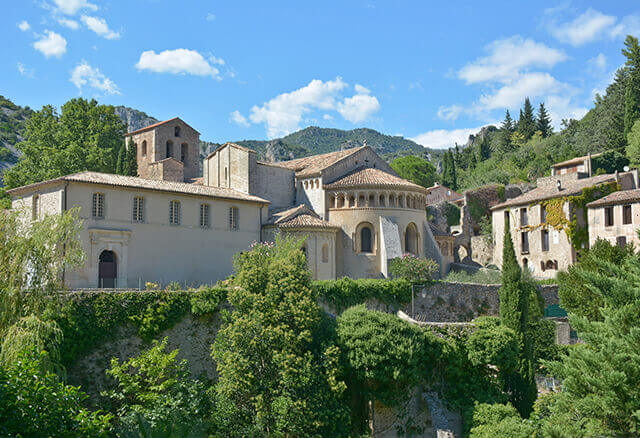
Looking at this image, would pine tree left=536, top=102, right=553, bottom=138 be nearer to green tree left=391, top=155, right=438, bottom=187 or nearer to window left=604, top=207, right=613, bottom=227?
green tree left=391, top=155, right=438, bottom=187

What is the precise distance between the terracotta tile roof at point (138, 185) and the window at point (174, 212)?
34.4 inches

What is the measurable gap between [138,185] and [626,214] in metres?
36.1

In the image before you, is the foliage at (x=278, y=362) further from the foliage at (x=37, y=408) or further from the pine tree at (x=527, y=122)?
the pine tree at (x=527, y=122)

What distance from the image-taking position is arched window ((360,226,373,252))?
4172cm

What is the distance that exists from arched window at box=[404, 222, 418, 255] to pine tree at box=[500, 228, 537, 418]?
11.1m

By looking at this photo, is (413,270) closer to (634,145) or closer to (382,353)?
(382,353)

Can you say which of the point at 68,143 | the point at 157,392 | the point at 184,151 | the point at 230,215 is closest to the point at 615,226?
the point at 230,215

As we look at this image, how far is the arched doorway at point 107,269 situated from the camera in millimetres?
31969

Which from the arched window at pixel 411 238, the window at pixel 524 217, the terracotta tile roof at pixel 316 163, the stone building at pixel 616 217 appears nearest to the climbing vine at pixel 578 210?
the stone building at pixel 616 217

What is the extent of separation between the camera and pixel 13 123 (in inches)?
3999

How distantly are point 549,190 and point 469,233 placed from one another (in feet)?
36.9

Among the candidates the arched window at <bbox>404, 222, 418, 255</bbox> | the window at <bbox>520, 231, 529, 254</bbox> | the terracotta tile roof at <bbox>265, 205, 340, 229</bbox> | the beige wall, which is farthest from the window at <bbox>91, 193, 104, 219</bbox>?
the window at <bbox>520, 231, 529, 254</bbox>

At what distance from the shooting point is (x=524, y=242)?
52719 mm

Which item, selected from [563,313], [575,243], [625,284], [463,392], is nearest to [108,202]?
[463,392]
